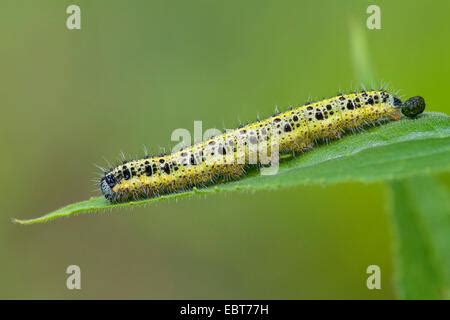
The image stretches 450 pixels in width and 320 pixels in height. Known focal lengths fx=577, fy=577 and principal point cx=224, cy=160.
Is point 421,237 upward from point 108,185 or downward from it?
downward

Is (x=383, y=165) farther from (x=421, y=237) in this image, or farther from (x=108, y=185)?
(x=108, y=185)

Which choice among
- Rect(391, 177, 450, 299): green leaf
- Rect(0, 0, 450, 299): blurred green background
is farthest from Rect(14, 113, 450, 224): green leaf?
Rect(0, 0, 450, 299): blurred green background

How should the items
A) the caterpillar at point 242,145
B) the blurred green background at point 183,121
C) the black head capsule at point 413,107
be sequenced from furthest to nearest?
1. the blurred green background at point 183,121
2. the caterpillar at point 242,145
3. the black head capsule at point 413,107

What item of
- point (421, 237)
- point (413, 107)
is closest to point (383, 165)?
point (421, 237)

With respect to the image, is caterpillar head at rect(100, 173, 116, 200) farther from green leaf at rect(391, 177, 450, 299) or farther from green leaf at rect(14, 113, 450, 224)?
green leaf at rect(391, 177, 450, 299)

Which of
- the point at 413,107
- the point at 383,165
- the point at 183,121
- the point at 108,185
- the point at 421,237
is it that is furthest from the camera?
the point at 183,121

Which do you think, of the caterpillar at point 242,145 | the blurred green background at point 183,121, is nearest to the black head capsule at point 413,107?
the caterpillar at point 242,145

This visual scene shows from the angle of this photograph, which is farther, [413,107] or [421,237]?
[413,107]

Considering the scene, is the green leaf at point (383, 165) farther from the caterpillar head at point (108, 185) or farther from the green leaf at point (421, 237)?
the caterpillar head at point (108, 185)
